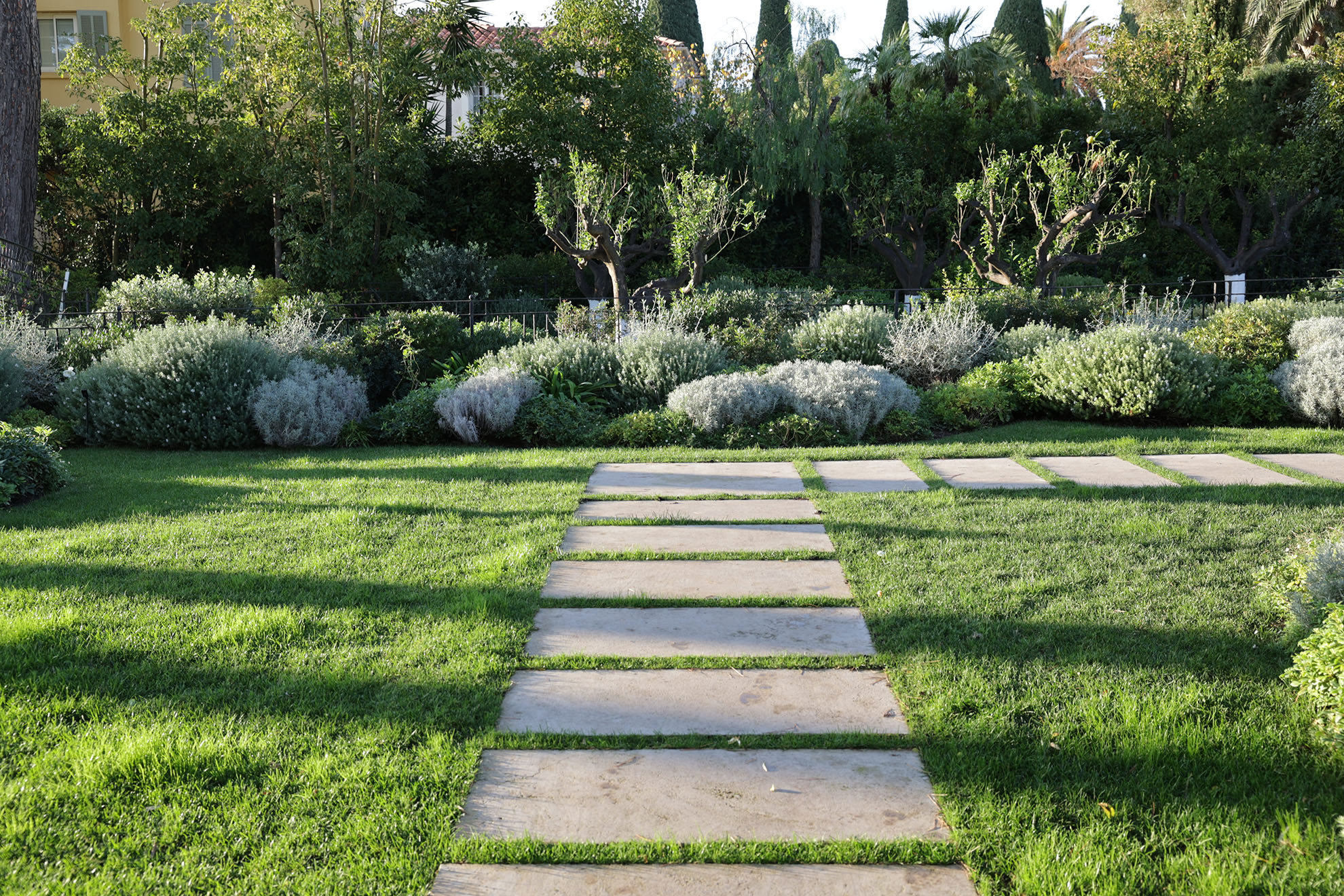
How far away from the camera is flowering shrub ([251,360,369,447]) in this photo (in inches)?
293

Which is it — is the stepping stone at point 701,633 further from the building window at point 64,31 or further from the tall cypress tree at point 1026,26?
the tall cypress tree at point 1026,26

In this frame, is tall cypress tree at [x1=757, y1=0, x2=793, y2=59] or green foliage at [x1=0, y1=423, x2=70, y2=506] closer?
green foliage at [x1=0, y1=423, x2=70, y2=506]

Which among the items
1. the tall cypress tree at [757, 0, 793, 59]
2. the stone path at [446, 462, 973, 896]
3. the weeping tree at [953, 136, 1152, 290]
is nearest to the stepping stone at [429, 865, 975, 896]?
the stone path at [446, 462, 973, 896]

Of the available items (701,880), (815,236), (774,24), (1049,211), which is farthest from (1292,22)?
(701,880)

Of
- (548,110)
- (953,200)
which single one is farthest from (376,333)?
(953,200)

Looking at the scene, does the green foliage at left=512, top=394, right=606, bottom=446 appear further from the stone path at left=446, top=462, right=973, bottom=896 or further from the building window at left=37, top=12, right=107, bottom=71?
the building window at left=37, top=12, right=107, bottom=71

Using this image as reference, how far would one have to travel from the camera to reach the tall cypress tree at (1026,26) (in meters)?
27.5

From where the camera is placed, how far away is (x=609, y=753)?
2572 millimetres

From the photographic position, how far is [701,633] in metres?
3.44

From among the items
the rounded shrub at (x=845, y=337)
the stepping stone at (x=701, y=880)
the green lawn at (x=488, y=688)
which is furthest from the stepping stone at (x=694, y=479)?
the stepping stone at (x=701, y=880)

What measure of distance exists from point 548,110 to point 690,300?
1006 cm

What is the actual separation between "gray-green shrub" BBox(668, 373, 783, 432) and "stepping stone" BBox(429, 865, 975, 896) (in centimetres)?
553

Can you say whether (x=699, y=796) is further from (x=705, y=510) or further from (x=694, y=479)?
(x=694, y=479)

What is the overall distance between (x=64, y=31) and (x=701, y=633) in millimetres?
28358
